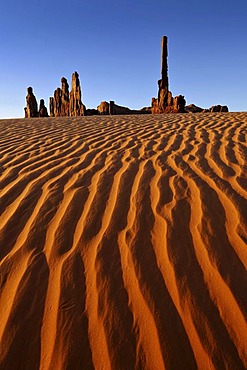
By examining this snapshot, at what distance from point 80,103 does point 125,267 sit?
4652 centimetres

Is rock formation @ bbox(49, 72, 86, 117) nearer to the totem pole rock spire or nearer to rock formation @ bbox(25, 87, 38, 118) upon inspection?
rock formation @ bbox(25, 87, 38, 118)

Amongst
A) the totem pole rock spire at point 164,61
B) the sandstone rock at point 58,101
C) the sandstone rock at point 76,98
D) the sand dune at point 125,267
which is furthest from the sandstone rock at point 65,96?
the sand dune at point 125,267

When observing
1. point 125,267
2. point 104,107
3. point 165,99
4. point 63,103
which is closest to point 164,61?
A: point 165,99

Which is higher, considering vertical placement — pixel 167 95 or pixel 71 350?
pixel 167 95

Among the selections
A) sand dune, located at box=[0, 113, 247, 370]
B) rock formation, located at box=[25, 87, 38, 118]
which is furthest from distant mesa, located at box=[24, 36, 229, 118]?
sand dune, located at box=[0, 113, 247, 370]

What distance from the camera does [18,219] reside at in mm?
2578

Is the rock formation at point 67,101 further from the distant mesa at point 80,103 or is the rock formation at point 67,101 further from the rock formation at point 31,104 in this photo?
the rock formation at point 31,104

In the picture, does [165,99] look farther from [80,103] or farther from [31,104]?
[31,104]

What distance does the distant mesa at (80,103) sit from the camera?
30.4m

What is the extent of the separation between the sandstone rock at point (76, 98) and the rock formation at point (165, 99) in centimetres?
1503

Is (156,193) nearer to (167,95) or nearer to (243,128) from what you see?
(243,128)

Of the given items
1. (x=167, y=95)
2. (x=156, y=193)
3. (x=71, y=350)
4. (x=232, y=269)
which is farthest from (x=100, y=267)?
(x=167, y=95)

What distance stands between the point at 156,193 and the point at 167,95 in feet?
97.0

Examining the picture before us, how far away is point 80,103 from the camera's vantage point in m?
46.0
